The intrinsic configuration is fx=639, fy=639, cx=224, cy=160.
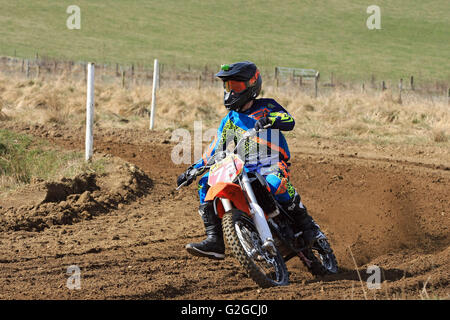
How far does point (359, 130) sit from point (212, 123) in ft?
13.7

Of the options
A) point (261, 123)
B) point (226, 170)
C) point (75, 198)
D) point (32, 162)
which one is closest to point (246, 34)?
point (32, 162)

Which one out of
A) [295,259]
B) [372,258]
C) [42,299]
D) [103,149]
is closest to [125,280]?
[42,299]

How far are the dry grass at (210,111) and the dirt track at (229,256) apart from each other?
3.82 m

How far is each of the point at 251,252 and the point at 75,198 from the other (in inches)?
165

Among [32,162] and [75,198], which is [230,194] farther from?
[32,162]

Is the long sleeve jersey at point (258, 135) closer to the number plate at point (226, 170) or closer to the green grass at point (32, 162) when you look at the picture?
the number plate at point (226, 170)

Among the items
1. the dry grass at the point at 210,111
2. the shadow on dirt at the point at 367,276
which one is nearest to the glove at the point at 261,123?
the shadow on dirt at the point at 367,276

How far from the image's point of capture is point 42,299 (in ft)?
15.8

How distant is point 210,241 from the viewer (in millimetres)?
5586

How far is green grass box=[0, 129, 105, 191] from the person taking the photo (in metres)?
10.00

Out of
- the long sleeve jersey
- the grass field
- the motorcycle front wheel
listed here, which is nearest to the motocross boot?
the long sleeve jersey
